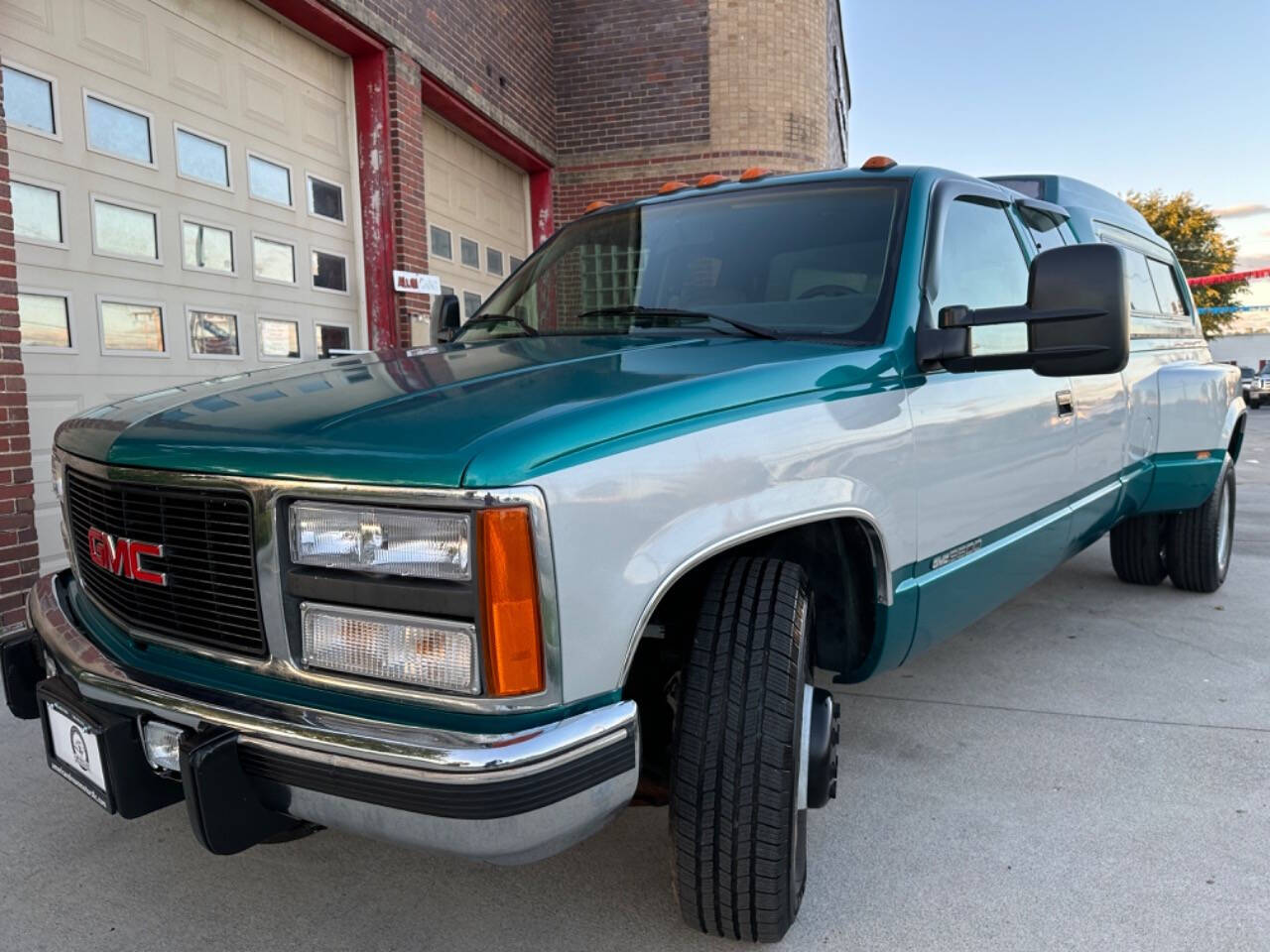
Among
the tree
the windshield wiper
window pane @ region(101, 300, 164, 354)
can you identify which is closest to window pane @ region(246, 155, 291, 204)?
window pane @ region(101, 300, 164, 354)

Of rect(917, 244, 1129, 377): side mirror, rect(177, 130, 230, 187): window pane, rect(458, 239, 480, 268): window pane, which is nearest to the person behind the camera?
rect(917, 244, 1129, 377): side mirror

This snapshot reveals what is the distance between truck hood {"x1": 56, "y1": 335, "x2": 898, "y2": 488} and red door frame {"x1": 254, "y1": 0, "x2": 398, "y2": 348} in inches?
195

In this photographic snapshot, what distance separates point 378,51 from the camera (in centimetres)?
699

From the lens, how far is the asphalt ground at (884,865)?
6.88 feet

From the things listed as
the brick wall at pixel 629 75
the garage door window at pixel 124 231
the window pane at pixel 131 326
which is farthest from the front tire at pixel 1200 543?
the brick wall at pixel 629 75

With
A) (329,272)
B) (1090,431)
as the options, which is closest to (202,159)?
(329,272)

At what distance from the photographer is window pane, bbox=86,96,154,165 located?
16.5 ft

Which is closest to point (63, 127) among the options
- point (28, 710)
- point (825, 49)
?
point (28, 710)

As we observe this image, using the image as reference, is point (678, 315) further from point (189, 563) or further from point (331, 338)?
point (331, 338)

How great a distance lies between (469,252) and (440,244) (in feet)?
2.12

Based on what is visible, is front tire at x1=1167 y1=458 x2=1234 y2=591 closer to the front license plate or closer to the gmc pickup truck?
the gmc pickup truck

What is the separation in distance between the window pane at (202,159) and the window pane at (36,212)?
0.94 m

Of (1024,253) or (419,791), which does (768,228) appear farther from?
(419,791)

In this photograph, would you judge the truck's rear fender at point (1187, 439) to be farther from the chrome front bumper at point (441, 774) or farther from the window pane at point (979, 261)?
the chrome front bumper at point (441, 774)
